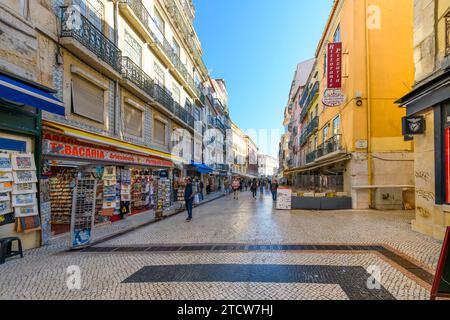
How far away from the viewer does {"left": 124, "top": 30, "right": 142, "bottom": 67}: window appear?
512 inches

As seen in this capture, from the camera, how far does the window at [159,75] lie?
54.0ft

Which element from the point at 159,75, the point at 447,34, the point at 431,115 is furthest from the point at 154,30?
the point at 431,115

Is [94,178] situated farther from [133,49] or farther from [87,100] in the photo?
[133,49]

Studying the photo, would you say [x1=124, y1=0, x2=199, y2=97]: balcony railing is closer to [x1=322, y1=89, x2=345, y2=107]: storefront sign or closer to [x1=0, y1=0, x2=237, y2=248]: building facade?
[x1=0, y1=0, x2=237, y2=248]: building facade

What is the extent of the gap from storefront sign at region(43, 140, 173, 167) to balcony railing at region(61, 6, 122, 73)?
143 inches

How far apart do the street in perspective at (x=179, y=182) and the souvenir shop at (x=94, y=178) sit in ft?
0.20

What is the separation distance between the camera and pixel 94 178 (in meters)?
8.66

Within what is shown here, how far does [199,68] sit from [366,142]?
780 inches

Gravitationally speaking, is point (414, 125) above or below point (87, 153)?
above

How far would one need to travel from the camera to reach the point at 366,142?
14211 mm

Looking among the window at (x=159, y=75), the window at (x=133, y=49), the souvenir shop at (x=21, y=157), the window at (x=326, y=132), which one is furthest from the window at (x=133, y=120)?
the window at (x=326, y=132)

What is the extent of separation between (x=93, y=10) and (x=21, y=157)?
24.2 ft

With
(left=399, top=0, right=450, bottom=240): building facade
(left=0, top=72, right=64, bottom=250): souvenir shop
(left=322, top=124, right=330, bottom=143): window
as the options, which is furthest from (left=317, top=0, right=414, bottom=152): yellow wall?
(left=0, top=72, right=64, bottom=250): souvenir shop

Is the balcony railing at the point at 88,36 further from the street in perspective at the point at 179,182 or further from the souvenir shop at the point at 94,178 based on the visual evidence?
the souvenir shop at the point at 94,178
